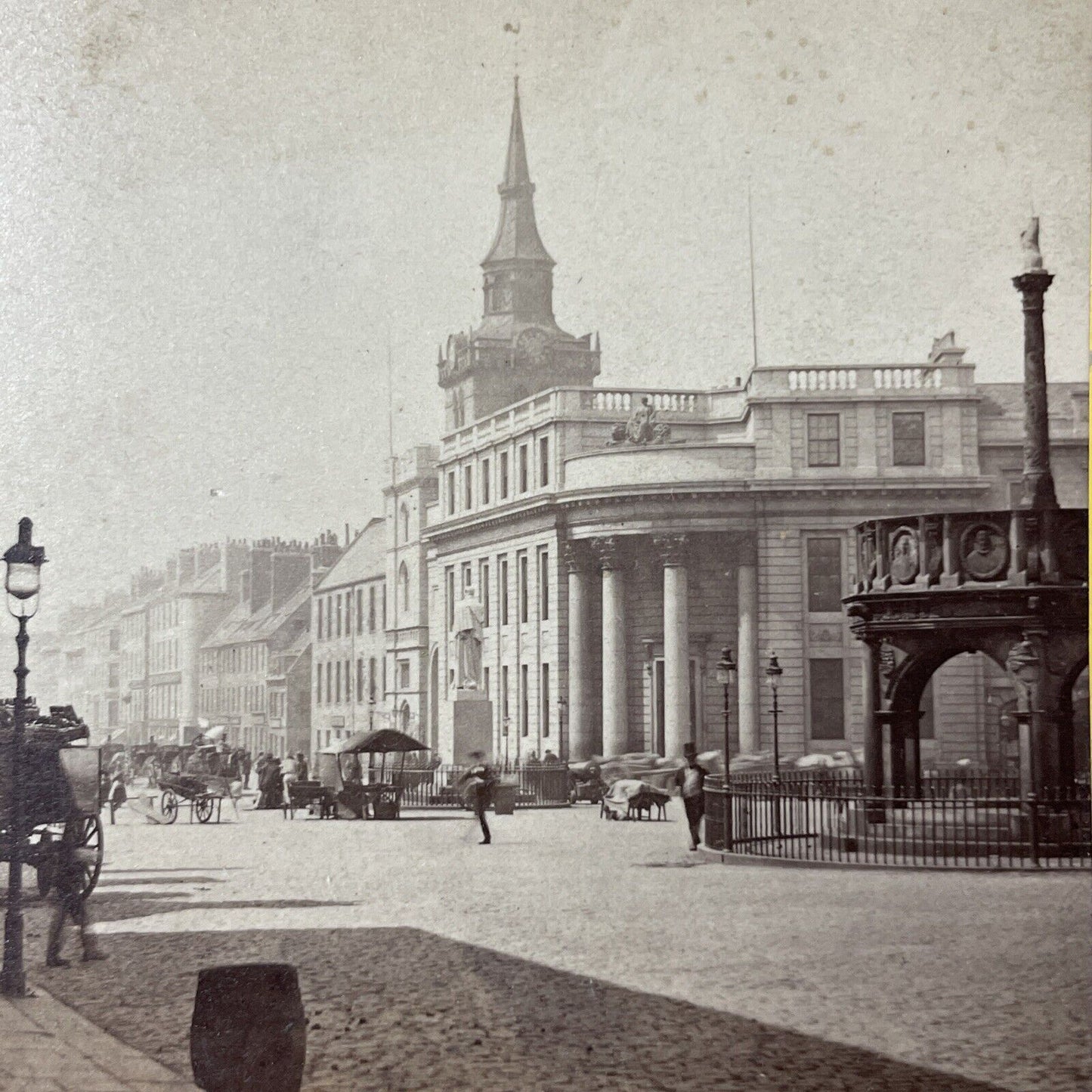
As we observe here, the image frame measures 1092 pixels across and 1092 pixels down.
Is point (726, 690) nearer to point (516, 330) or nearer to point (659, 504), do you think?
point (659, 504)

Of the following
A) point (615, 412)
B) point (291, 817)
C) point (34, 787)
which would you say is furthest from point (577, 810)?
point (34, 787)

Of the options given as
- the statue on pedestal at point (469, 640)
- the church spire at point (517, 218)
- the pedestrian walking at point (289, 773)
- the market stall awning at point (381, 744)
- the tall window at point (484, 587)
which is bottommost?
the pedestrian walking at point (289, 773)

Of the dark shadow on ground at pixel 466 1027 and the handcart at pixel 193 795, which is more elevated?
the handcart at pixel 193 795

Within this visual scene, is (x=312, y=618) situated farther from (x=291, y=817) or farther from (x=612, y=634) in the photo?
(x=612, y=634)

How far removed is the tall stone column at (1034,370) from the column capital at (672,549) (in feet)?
6.93

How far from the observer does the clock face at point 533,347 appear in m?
8.30

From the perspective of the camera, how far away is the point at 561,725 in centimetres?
869

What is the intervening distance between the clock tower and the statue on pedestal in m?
1.10

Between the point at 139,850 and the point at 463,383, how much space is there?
318 centimetres

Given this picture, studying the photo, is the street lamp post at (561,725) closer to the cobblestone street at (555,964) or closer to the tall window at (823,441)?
the cobblestone street at (555,964)

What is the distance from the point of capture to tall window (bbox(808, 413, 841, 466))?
854cm

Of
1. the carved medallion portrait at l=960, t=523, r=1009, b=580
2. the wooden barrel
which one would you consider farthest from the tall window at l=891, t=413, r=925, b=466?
the wooden barrel

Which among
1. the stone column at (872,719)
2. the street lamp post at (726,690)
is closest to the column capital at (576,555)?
the street lamp post at (726,690)

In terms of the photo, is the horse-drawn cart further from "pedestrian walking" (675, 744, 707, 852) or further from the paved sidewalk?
"pedestrian walking" (675, 744, 707, 852)
